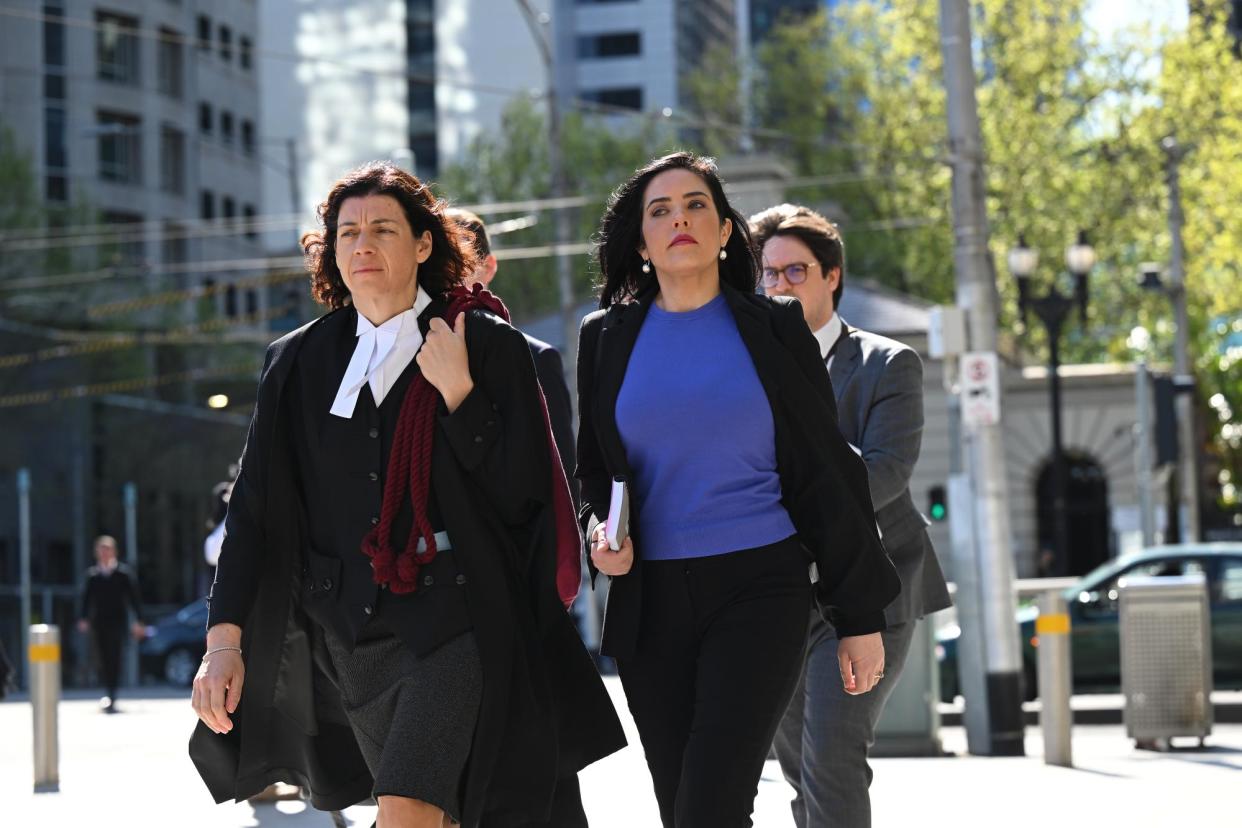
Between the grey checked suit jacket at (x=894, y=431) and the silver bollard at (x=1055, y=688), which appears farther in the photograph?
the silver bollard at (x=1055, y=688)

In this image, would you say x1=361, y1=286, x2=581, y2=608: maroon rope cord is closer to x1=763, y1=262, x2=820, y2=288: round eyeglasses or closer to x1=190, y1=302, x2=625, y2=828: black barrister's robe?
x1=190, y1=302, x2=625, y2=828: black barrister's robe

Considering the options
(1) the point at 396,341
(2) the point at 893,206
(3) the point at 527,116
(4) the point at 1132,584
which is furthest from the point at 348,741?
(3) the point at 527,116

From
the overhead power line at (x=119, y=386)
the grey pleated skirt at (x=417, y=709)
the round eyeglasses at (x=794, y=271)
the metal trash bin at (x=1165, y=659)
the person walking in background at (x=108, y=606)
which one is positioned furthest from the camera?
the overhead power line at (x=119, y=386)

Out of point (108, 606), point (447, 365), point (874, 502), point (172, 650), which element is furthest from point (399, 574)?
point (172, 650)

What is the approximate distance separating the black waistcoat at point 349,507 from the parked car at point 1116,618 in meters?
15.4

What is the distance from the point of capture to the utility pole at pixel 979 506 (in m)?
15.2

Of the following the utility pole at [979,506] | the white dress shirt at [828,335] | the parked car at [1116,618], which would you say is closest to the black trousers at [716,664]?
the white dress shirt at [828,335]

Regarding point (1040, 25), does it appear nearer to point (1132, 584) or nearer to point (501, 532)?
point (1132, 584)

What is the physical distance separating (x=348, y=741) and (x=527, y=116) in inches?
2177

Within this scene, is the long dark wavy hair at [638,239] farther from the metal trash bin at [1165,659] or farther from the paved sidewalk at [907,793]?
the metal trash bin at [1165,659]

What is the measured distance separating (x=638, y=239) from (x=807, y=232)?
4.20 ft

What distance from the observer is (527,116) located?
59.5m

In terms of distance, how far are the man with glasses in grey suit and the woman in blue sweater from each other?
0.83 meters

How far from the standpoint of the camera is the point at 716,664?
4898 millimetres
